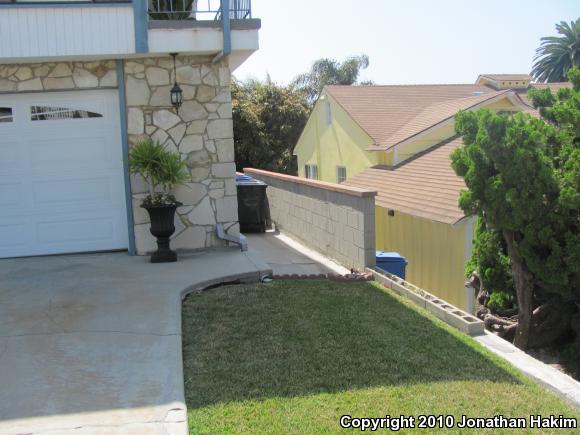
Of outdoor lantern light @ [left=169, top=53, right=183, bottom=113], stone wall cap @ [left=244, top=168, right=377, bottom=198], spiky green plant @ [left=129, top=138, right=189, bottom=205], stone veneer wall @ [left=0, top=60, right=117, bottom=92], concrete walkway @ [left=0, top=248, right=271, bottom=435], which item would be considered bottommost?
concrete walkway @ [left=0, top=248, right=271, bottom=435]

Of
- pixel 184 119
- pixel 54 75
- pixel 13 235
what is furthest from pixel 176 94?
pixel 13 235

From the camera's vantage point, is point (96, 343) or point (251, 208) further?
point (251, 208)

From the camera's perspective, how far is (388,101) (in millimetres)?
24359

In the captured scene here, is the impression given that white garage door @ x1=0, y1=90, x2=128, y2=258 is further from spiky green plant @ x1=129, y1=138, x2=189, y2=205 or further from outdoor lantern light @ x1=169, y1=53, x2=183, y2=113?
outdoor lantern light @ x1=169, y1=53, x2=183, y2=113

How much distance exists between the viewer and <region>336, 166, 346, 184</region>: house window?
24.4 meters

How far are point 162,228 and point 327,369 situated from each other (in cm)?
388

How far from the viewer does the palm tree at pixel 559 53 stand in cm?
4228

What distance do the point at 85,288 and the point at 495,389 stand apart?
4228 millimetres

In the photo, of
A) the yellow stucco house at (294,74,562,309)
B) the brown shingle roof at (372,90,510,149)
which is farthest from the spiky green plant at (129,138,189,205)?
the brown shingle roof at (372,90,510,149)

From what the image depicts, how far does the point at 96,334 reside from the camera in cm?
504

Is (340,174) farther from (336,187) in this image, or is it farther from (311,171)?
(336,187)

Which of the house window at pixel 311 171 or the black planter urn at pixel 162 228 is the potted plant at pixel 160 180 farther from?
the house window at pixel 311 171

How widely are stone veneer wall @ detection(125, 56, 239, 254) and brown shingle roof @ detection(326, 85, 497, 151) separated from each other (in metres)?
12.8

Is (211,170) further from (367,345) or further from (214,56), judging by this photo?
(367,345)
